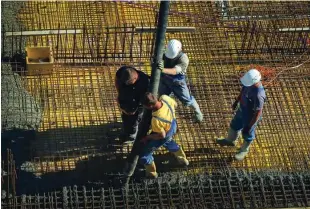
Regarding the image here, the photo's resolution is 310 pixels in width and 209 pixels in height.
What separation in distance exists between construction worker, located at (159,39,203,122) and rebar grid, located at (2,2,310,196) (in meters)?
0.75

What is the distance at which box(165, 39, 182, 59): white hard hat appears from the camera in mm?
9923

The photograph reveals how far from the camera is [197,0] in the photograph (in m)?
13.6

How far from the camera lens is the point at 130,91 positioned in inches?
384

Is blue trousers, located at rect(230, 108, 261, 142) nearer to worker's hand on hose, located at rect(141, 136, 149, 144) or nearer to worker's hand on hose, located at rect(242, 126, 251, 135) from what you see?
worker's hand on hose, located at rect(242, 126, 251, 135)

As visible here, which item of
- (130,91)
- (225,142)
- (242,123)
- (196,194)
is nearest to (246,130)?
(242,123)

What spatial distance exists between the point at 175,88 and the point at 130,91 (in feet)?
3.17

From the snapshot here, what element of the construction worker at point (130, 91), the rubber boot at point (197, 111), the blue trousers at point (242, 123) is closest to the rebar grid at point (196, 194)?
the blue trousers at point (242, 123)

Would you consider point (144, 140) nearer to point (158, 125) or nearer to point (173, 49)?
point (158, 125)

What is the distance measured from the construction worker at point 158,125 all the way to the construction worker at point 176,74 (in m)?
0.58

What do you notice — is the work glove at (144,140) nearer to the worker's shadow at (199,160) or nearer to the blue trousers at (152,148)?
the blue trousers at (152,148)

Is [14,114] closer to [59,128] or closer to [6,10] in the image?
[59,128]

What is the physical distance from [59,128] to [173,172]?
1934 millimetres

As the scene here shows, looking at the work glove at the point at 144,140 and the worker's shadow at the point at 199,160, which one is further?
the worker's shadow at the point at 199,160

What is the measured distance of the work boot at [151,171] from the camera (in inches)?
399
